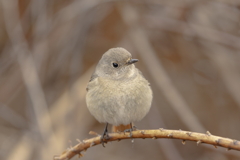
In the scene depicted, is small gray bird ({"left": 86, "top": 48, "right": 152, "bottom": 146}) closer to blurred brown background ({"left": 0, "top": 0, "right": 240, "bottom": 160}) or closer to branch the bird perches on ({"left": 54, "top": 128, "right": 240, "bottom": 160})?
branch the bird perches on ({"left": 54, "top": 128, "right": 240, "bottom": 160})

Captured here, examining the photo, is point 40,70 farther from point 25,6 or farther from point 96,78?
point 96,78

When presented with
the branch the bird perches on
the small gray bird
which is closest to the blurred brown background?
the small gray bird

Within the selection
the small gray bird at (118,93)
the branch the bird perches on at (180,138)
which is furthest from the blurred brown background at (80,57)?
the branch the bird perches on at (180,138)

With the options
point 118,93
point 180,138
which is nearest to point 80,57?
point 118,93

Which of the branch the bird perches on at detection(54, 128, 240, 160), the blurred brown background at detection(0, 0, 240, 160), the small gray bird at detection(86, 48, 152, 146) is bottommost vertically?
the branch the bird perches on at detection(54, 128, 240, 160)

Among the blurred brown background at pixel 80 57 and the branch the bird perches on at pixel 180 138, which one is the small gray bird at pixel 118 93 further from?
the blurred brown background at pixel 80 57

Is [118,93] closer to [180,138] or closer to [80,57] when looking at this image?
[180,138]
